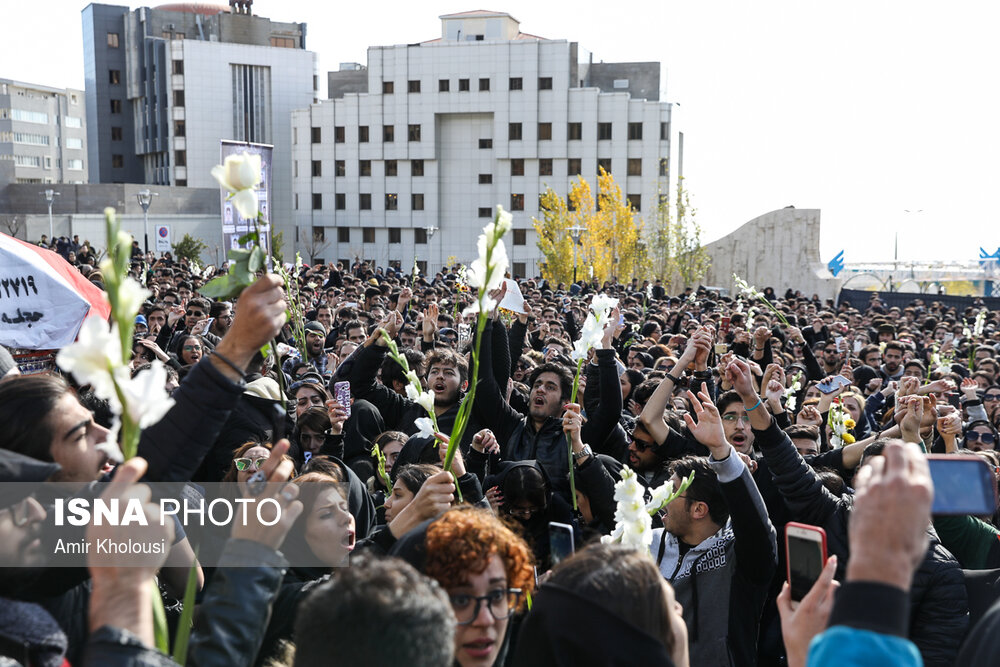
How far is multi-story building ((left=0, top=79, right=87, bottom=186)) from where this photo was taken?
326ft

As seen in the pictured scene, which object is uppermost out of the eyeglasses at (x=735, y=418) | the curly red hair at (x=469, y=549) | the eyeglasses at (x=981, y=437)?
the curly red hair at (x=469, y=549)

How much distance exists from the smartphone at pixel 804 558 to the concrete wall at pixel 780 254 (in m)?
42.4

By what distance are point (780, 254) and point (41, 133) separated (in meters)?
87.9

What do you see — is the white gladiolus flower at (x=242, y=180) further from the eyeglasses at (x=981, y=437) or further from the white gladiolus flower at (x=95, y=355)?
the eyeglasses at (x=981, y=437)

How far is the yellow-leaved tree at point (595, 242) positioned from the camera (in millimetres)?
50750

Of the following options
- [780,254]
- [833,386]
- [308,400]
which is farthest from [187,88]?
[833,386]

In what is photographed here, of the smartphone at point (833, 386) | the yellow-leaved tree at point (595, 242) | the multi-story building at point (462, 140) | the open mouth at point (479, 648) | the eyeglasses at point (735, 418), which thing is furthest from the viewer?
the multi-story building at point (462, 140)

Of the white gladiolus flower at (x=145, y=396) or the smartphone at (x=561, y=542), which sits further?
the smartphone at (x=561, y=542)

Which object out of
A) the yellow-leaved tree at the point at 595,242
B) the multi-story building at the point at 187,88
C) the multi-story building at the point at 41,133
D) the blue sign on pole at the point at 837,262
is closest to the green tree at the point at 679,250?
the yellow-leaved tree at the point at 595,242

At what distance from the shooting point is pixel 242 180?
99.6 inches

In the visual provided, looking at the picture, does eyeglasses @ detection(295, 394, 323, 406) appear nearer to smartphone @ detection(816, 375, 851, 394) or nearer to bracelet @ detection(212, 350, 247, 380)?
smartphone @ detection(816, 375, 851, 394)

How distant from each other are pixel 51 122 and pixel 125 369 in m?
116

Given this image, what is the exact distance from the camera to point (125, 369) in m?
1.99

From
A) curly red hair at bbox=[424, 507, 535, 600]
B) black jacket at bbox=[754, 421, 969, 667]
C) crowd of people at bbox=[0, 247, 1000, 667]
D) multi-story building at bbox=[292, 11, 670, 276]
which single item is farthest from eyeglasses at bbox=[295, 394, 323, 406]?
multi-story building at bbox=[292, 11, 670, 276]
